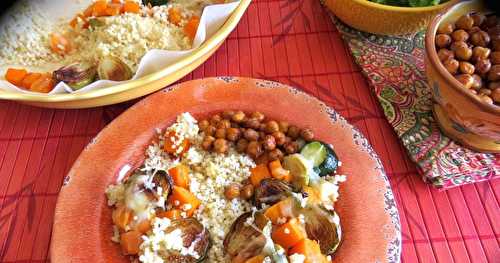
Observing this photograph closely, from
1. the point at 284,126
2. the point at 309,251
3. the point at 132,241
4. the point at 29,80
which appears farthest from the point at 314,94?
the point at 29,80

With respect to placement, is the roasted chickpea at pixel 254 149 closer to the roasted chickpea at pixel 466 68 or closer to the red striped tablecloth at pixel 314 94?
the red striped tablecloth at pixel 314 94

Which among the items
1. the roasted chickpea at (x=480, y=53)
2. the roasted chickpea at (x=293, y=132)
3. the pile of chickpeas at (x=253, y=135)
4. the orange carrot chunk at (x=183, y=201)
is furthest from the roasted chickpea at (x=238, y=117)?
the roasted chickpea at (x=480, y=53)

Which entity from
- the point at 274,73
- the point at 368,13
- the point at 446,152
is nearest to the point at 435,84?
the point at 446,152

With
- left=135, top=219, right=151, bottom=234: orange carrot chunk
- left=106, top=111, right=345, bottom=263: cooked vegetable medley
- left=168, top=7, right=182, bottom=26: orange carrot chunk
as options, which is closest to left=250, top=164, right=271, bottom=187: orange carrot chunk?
left=106, top=111, right=345, bottom=263: cooked vegetable medley

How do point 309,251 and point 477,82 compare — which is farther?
point 477,82

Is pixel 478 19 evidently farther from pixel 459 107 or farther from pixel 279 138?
pixel 279 138
